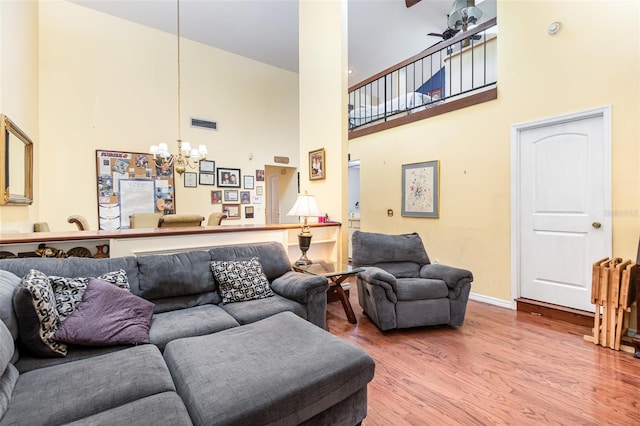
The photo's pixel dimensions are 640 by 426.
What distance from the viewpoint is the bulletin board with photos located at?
5.05 meters

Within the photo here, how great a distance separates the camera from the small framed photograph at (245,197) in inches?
259

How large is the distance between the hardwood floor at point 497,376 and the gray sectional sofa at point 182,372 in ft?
1.79

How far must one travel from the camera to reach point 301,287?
8.04 feet

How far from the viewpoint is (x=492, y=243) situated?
12.2ft

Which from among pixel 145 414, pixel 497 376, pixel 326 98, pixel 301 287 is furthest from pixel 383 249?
pixel 145 414

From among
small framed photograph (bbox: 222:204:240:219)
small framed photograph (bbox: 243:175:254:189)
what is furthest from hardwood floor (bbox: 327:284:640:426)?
small framed photograph (bbox: 243:175:254:189)

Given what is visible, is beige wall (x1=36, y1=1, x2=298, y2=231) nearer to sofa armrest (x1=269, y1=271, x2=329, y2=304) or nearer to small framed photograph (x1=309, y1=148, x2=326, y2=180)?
small framed photograph (x1=309, y1=148, x2=326, y2=180)

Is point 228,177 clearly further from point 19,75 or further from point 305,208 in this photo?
point 305,208

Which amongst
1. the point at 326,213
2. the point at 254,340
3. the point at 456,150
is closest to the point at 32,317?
the point at 254,340

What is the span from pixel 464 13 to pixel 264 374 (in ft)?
18.2

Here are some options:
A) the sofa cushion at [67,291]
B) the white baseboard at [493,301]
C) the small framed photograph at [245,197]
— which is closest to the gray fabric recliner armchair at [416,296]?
the white baseboard at [493,301]

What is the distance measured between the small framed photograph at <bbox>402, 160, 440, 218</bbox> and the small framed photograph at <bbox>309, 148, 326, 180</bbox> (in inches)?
55.1

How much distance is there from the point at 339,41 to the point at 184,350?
153 inches

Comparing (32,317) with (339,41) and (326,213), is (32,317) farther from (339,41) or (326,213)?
(339,41)
